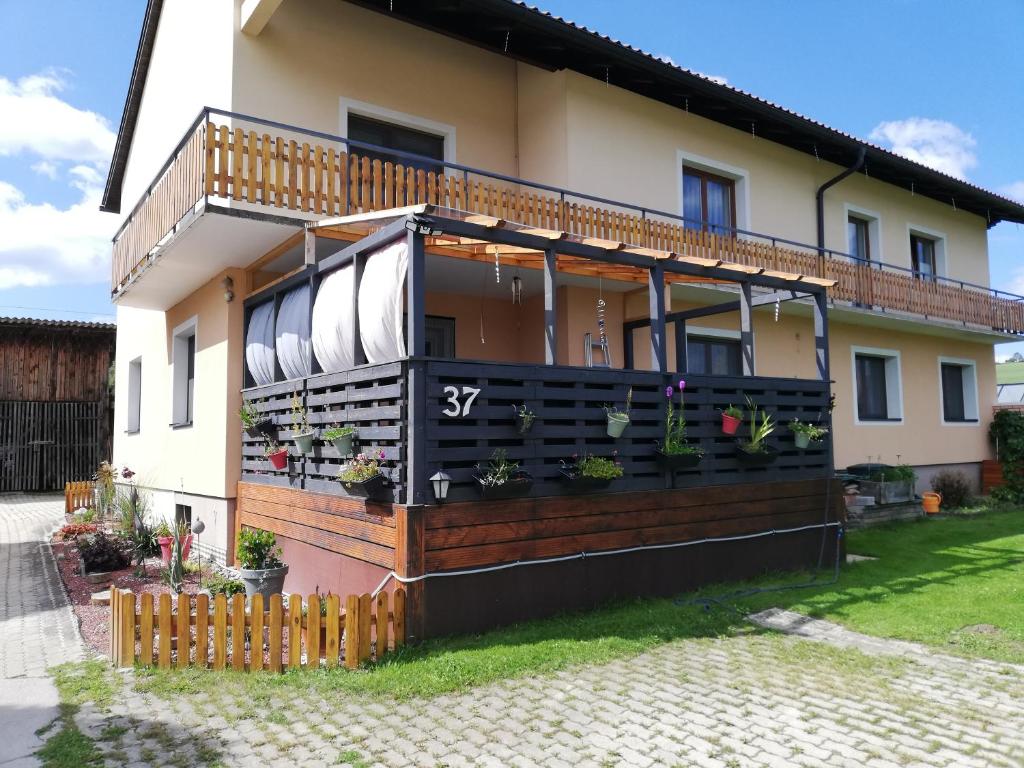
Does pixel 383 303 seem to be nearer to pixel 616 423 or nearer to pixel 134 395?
Answer: pixel 616 423

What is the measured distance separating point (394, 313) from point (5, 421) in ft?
61.4

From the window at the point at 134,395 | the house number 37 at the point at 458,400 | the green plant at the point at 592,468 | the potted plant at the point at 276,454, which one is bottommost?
the green plant at the point at 592,468

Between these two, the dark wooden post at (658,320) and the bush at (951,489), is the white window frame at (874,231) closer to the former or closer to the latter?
the bush at (951,489)

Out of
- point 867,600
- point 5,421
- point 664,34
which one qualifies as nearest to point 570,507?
point 867,600

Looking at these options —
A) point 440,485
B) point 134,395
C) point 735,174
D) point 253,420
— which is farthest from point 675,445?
point 134,395

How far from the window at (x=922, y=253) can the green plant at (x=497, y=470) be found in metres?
15.6

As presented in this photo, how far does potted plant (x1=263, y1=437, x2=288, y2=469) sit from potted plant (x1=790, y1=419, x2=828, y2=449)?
19.8 feet

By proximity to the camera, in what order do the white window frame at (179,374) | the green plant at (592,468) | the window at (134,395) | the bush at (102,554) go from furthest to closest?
the window at (134,395), the white window frame at (179,374), the bush at (102,554), the green plant at (592,468)

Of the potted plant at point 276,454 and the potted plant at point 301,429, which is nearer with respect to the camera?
the potted plant at point 301,429

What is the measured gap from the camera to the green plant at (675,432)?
7746mm

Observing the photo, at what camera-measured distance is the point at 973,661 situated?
5684 millimetres

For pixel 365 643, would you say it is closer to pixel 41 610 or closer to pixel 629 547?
Result: pixel 629 547

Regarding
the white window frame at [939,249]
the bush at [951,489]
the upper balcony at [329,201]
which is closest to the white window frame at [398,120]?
the upper balcony at [329,201]

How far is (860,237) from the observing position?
1686 centimetres
